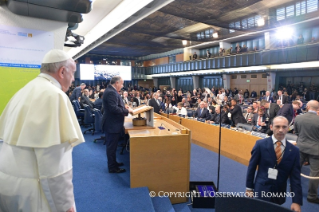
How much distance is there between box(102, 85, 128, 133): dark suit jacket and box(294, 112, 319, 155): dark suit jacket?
2970 millimetres

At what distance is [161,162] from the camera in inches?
114

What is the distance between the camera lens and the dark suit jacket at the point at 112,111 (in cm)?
323

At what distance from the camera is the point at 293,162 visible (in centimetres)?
197

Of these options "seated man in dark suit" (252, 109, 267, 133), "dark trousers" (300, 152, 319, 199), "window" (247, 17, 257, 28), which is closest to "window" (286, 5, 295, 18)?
"window" (247, 17, 257, 28)

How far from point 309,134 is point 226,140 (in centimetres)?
201

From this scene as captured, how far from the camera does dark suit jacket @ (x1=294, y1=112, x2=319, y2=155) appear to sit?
3180 mm

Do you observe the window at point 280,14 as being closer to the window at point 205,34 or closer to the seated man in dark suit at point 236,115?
the window at point 205,34

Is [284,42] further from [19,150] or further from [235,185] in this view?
[19,150]

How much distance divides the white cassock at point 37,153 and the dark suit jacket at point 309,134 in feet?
11.9

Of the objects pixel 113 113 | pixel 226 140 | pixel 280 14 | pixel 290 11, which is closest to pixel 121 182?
pixel 113 113

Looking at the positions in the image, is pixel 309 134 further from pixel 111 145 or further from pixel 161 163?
pixel 111 145

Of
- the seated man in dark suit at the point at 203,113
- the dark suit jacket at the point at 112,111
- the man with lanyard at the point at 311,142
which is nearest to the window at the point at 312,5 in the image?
the seated man in dark suit at the point at 203,113

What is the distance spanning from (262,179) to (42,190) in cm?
196

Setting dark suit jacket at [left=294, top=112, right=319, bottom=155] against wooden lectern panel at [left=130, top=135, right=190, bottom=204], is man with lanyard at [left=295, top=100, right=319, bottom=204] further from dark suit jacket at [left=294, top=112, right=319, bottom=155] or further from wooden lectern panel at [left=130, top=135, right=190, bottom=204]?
wooden lectern panel at [left=130, top=135, right=190, bottom=204]
